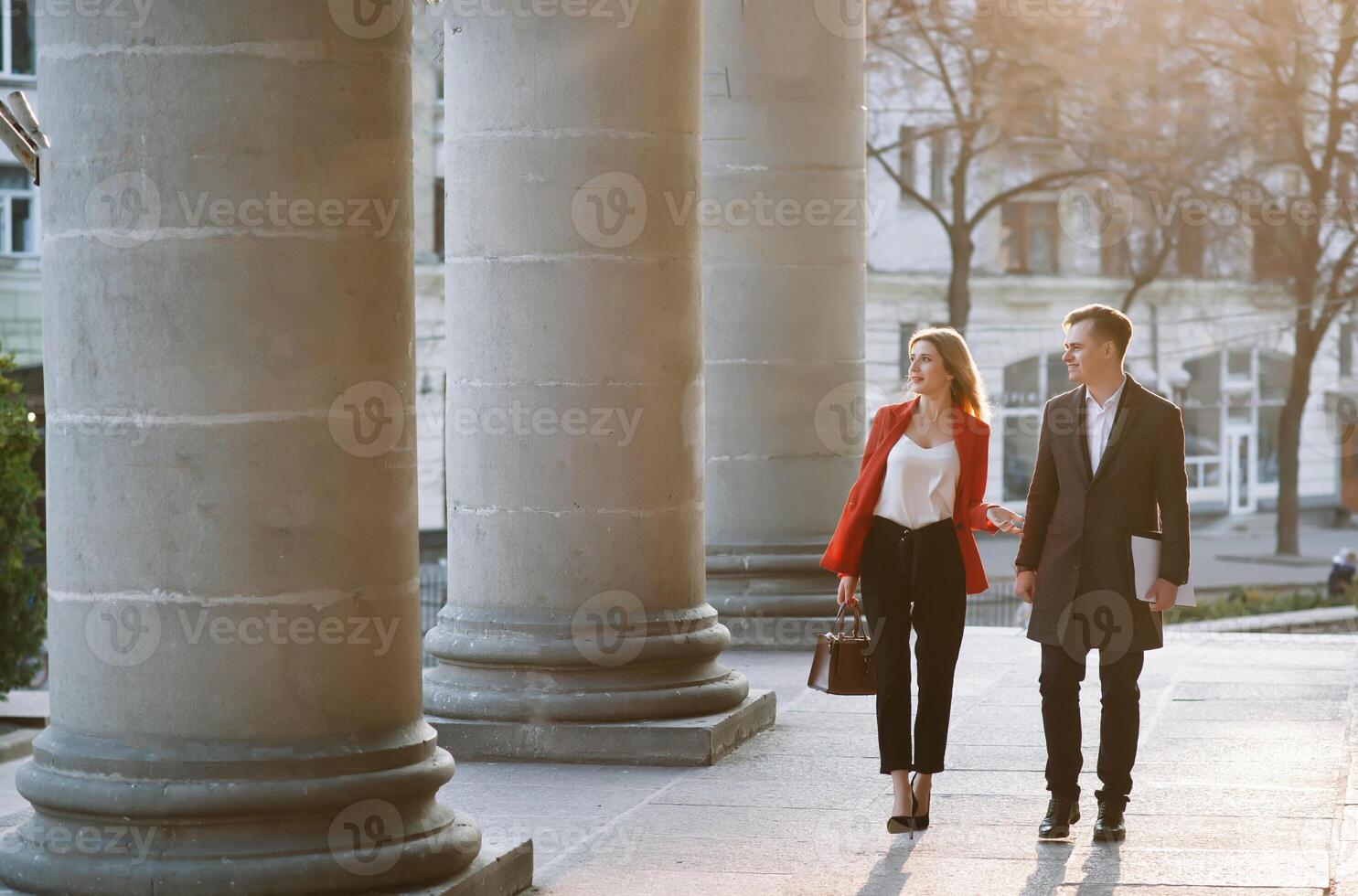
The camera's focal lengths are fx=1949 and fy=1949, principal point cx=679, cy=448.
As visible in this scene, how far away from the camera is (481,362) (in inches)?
345

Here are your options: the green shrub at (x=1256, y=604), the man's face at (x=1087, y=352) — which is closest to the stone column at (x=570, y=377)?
the man's face at (x=1087, y=352)

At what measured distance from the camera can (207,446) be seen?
17.3 ft

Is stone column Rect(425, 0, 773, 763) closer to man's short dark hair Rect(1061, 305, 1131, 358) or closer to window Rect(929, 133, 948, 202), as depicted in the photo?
man's short dark hair Rect(1061, 305, 1131, 358)

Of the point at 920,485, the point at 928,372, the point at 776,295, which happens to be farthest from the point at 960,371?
the point at 776,295

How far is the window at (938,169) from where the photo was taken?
1350 inches

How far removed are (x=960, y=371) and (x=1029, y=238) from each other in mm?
32361

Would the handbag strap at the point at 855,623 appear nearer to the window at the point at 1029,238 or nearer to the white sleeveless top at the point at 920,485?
the white sleeveless top at the point at 920,485

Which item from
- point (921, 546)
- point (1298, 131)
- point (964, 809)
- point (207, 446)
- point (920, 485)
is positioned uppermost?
point (1298, 131)

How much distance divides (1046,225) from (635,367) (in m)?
31.2

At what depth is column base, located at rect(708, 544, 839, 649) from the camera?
12547mm

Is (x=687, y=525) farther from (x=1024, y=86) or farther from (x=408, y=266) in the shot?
(x=1024, y=86)

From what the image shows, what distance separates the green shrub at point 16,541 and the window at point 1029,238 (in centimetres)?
2857

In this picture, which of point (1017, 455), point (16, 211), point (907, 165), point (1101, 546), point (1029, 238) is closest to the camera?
point (1101, 546)

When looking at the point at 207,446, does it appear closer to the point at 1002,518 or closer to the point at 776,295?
the point at 1002,518
